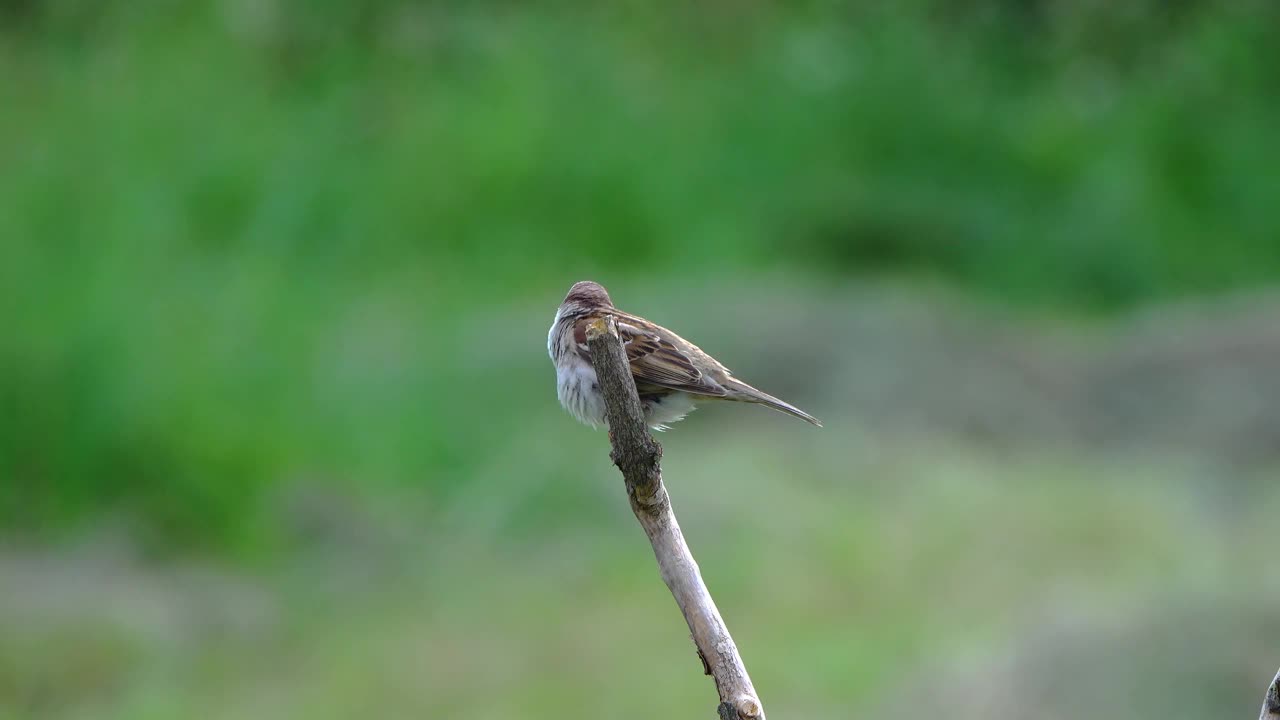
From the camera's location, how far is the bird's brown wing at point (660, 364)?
4.10 meters

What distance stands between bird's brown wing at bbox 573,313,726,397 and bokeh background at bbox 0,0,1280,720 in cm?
415

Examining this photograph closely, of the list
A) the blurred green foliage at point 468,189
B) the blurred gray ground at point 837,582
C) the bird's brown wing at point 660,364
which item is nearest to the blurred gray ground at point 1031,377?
the blurred gray ground at point 837,582

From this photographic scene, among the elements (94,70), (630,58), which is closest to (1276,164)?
(630,58)

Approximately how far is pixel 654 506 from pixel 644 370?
0.89 m

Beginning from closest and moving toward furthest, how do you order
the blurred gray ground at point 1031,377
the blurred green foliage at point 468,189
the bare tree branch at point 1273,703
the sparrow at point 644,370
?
the bare tree branch at point 1273,703, the sparrow at point 644,370, the blurred green foliage at point 468,189, the blurred gray ground at point 1031,377

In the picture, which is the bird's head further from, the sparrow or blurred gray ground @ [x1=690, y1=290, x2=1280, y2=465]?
blurred gray ground @ [x1=690, y1=290, x2=1280, y2=465]

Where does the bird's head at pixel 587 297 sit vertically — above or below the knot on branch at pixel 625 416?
above

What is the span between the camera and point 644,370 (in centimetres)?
413

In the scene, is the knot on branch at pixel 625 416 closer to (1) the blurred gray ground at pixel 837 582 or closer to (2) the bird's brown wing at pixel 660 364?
(2) the bird's brown wing at pixel 660 364

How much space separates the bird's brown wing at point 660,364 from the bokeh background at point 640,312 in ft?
13.6

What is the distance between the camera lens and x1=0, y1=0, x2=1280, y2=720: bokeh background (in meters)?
8.65

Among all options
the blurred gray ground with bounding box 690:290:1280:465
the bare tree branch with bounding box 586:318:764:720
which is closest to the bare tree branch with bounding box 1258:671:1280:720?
the bare tree branch with bounding box 586:318:764:720

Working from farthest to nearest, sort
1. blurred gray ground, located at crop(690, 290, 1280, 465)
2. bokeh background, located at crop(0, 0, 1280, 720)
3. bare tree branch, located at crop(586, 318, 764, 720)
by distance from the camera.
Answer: blurred gray ground, located at crop(690, 290, 1280, 465), bokeh background, located at crop(0, 0, 1280, 720), bare tree branch, located at crop(586, 318, 764, 720)

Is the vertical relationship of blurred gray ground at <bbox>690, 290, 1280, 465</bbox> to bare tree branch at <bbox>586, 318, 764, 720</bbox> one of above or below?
above
